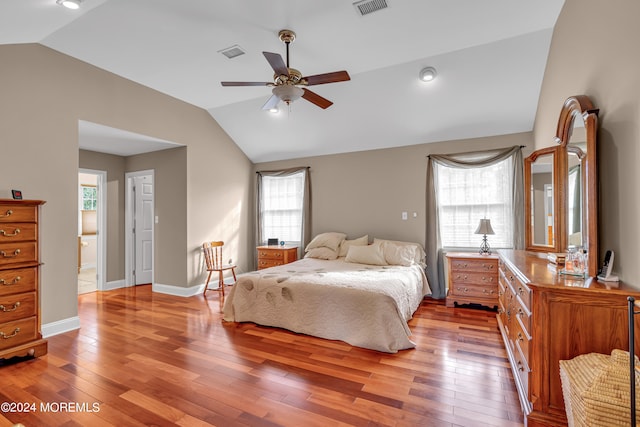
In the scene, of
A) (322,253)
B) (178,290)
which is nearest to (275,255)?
(322,253)

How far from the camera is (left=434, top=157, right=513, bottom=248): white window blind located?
14.6 ft

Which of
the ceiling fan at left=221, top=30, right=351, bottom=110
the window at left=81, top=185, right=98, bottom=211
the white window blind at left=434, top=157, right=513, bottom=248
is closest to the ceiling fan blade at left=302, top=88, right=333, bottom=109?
the ceiling fan at left=221, top=30, right=351, bottom=110

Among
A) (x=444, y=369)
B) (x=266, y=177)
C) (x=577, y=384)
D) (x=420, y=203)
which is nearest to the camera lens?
(x=577, y=384)

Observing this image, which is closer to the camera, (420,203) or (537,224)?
(537,224)

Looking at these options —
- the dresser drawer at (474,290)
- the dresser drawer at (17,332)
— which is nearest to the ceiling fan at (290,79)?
the dresser drawer at (17,332)

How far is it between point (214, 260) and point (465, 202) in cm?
410

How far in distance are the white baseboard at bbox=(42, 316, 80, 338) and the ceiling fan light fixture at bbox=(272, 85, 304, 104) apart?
3.34m

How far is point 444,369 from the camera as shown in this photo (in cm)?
252

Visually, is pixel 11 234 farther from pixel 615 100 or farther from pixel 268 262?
pixel 615 100

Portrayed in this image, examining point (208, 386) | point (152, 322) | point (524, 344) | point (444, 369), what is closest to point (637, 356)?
point (524, 344)

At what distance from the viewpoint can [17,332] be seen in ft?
8.91

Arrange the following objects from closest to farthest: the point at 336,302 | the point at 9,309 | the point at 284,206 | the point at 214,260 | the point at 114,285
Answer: the point at 9,309 → the point at 336,302 → the point at 214,260 → the point at 114,285 → the point at 284,206

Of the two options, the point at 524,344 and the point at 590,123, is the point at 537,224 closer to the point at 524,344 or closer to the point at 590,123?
the point at 590,123

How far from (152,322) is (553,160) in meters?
4.46
